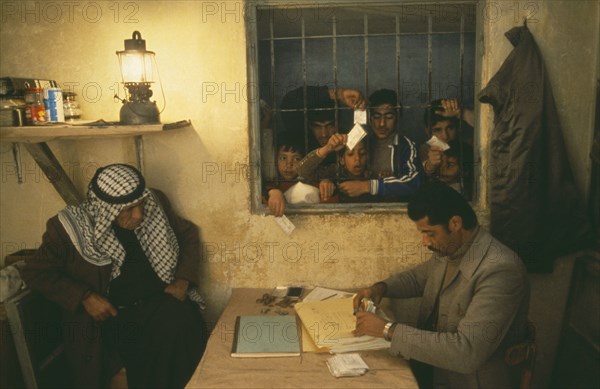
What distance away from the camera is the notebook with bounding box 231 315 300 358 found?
7.44 ft

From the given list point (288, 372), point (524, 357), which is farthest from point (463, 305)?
point (288, 372)

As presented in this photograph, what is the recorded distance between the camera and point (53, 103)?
2828 mm

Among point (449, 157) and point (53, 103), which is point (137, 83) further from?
point (449, 157)

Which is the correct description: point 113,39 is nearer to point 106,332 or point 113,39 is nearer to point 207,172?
point 207,172

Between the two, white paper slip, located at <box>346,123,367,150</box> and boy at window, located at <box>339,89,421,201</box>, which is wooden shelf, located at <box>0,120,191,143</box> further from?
boy at window, located at <box>339,89,421,201</box>

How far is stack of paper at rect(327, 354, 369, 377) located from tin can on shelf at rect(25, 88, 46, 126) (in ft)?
6.72

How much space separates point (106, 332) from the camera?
9.76 feet

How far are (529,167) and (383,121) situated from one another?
1.04 metres

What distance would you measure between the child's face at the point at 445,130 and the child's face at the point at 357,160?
1.73 ft

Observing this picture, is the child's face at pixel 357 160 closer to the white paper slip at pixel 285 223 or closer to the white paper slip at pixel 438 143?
the white paper slip at pixel 438 143

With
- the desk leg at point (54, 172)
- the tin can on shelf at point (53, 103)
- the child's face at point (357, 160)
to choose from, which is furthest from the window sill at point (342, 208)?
the tin can on shelf at point (53, 103)

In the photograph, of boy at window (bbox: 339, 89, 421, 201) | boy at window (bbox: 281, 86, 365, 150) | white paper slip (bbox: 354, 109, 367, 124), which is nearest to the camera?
boy at window (bbox: 339, 89, 421, 201)

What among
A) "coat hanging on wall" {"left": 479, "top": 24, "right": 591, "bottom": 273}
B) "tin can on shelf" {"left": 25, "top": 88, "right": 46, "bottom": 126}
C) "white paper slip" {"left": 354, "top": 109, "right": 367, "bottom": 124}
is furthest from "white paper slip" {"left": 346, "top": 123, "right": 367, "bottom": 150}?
"tin can on shelf" {"left": 25, "top": 88, "right": 46, "bottom": 126}

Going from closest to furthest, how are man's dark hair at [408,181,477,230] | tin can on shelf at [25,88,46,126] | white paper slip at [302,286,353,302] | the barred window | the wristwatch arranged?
the wristwatch, man's dark hair at [408,181,477,230], tin can on shelf at [25,88,46,126], white paper slip at [302,286,353,302], the barred window
